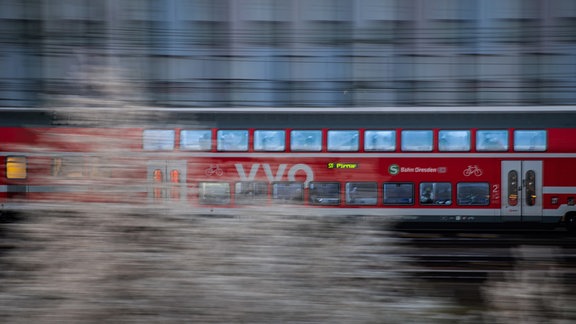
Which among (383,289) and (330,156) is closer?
(383,289)

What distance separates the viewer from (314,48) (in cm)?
1698

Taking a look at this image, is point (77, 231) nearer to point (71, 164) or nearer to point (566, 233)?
point (71, 164)

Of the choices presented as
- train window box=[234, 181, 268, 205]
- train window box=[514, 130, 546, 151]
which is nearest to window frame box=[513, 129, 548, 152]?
train window box=[514, 130, 546, 151]

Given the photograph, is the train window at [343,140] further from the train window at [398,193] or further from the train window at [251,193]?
the train window at [251,193]

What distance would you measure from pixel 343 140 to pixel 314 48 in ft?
14.5

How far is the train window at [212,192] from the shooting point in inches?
168

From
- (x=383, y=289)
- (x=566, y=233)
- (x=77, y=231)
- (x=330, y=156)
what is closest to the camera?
(x=77, y=231)

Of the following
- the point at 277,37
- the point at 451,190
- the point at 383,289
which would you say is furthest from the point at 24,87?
the point at 383,289

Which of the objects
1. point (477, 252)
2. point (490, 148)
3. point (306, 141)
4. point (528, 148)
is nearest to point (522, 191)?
point (528, 148)

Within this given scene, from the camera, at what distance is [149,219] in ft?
13.1

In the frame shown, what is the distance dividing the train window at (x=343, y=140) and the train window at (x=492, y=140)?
278cm

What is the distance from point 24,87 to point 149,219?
1258 cm

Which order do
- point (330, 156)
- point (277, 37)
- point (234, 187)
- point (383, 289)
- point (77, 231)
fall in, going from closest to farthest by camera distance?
point (77, 231) < point (383, 289) < point (234, 187) < point (330, 156) < point (277, 37)

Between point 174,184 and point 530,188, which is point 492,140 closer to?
point 530,188
